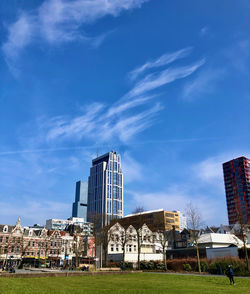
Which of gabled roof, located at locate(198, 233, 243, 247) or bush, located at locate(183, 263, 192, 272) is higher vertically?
gabled roof, located at locate(198, 233, 243, 247)

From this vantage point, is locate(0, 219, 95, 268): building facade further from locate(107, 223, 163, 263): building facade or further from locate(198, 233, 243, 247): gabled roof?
locate(198, 233, 243, 247): gabled roof

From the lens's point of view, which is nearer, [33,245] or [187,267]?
[187,267]

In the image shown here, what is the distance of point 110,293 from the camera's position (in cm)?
1894

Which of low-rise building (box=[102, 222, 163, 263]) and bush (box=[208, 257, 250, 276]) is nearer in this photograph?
bush (box=[208, 257, 250, 276])

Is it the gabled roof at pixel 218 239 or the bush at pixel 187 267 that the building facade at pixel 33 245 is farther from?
the bush at pixel 187 267

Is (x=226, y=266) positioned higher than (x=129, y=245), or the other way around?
(x=129, y=245)

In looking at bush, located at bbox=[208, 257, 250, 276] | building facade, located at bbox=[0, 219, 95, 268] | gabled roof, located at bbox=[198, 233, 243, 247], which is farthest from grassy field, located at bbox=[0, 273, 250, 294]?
building facade, located at bbox=[0, 219, 95, 268]

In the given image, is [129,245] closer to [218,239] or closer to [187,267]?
[218,239]

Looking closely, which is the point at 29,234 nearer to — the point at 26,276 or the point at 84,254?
the point at 84,254

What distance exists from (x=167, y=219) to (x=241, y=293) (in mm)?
165638

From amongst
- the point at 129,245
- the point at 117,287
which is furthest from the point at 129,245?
the point at 117,287

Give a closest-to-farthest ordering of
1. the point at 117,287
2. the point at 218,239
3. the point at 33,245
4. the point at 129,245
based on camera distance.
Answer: the point at 117,287
the point at 218,239
the point at 129,245
the point at 33,245

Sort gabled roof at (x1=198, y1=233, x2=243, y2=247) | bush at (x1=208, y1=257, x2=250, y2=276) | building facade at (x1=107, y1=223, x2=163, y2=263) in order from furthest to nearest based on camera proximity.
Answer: building facade at (x1=107, y1=223, x2=163, y2=263), gabled roof at (x1=198, y1=233, x2=243, y2=247), bush at (x1=208, y1=257, x2=250, y2=276)

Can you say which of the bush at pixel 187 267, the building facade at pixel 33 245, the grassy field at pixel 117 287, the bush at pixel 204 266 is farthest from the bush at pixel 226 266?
the building facade at pixel 33 245
